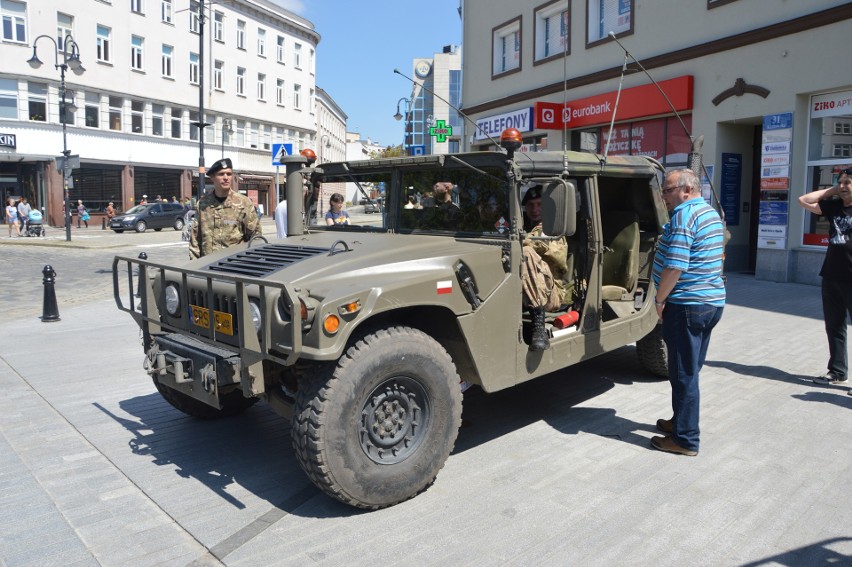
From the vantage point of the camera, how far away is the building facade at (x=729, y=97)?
11547mm

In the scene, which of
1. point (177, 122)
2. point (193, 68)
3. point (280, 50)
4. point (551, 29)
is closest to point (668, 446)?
point (551, 29)

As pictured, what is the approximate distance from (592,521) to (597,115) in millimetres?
13886

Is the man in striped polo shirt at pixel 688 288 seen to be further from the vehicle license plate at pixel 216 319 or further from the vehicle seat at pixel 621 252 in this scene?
the vehicle license plate at pixel 216 319

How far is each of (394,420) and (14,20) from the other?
35811 millimetres

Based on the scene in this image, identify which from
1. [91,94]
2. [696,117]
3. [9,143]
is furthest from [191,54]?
[696,117]

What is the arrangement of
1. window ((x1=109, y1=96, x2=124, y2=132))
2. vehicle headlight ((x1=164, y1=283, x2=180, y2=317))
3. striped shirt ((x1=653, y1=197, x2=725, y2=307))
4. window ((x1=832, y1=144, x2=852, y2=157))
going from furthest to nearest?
window ((x1=109, y1=96, x2=124, y2=132)) → window ((x1=832, y1=144, x2=852, y2=157)) → striped shirt ((x1=653, y1=197, x2=725, y2=307)) → vehicle headlight ((x1=164, y1=283, x2=180, y2=317))

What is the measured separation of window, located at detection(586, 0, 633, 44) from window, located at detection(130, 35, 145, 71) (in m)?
28.7

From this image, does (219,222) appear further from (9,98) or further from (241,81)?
(241,81)

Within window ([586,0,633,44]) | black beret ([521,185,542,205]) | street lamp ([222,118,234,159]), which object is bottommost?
black beret ([521,185,542,205])

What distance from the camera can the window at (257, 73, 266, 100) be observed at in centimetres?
4641

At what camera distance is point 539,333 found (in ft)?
14.5

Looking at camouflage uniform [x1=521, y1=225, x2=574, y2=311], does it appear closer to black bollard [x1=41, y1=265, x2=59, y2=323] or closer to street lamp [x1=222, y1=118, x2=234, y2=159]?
black bollard [x1=41, y1=265, x2=59, y2=323]

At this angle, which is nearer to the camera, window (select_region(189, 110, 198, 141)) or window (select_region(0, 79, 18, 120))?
window (select_region(0, 79, 18, 120))

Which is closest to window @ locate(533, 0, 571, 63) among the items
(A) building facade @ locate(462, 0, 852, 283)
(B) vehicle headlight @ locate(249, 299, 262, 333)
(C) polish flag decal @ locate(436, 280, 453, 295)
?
(A) building facade @ locate(462, 0, 852, 283)
